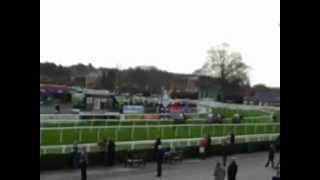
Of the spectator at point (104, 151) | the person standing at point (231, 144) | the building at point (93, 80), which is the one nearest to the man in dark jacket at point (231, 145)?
the person standing at point (231, 144)

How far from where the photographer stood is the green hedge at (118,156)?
13.1 meters

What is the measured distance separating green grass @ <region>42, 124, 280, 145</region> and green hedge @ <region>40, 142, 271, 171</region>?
1.20m

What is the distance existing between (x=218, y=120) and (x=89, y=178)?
38.1 feet

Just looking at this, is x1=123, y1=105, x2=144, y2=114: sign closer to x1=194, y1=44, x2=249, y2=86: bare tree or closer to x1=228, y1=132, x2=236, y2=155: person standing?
x1=228, y1=132, x2=236, y2=155: person standing

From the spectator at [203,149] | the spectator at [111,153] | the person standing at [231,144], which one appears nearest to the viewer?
the spectator at [111,153]

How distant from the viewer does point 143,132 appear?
18.8 metres

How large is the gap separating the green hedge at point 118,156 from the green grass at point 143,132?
1.20 meters

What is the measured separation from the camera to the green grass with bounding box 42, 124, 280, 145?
1606 centimetres

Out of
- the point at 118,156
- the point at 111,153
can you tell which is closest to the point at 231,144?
the point at 118,156

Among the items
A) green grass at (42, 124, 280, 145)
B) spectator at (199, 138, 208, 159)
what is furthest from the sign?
spectator at (199, 138, 208, 159)

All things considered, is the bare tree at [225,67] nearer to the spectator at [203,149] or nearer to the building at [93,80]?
the building at [93,80]
